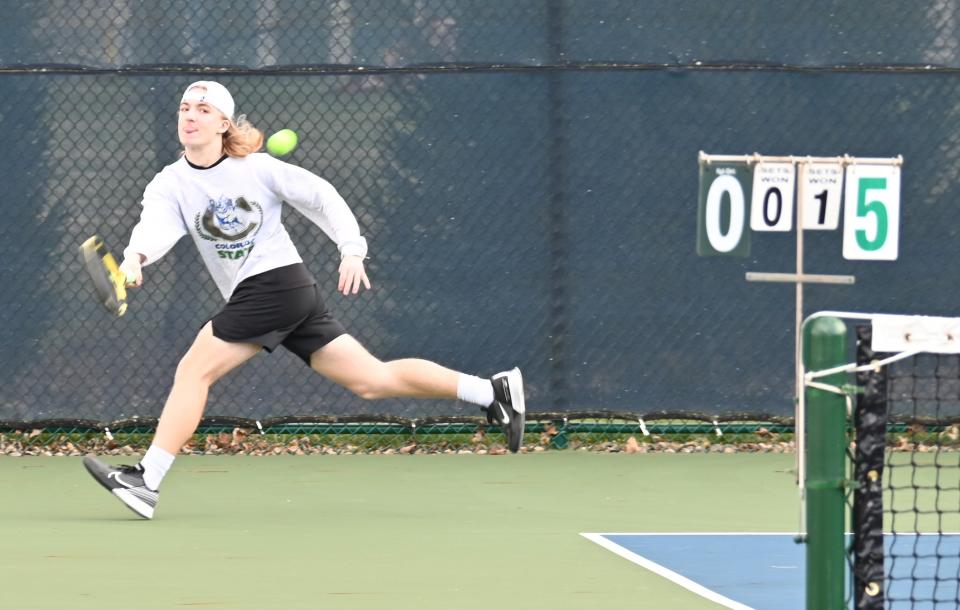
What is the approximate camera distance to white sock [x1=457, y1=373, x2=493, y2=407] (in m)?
7.27

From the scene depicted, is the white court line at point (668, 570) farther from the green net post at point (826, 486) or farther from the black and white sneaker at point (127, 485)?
the black and white sneaker at point (127, 485)

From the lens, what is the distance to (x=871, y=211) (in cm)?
796

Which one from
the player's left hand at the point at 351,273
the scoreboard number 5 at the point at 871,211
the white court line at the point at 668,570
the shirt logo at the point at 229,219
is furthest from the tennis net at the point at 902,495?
the shirt logo at the point at 229,219

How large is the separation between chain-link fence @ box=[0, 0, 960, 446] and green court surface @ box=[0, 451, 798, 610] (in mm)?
447

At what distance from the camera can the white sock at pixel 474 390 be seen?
7.27 metres

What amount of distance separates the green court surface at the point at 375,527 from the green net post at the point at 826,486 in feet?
4.19

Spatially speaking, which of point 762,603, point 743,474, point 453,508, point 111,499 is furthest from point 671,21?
point 762,603

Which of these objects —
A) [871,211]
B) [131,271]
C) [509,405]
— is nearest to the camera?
[131,271]

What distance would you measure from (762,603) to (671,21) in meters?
4.27

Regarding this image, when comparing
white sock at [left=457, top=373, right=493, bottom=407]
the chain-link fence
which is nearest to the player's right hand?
white sock at [left=457, top=373, right=493, bottom=407]

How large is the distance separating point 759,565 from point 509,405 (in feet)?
5.35

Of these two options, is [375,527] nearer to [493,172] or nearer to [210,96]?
[210,96]

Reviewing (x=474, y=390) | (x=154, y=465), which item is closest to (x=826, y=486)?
(x=474, y=390)

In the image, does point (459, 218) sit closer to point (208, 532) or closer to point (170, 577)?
point (208, 532)
